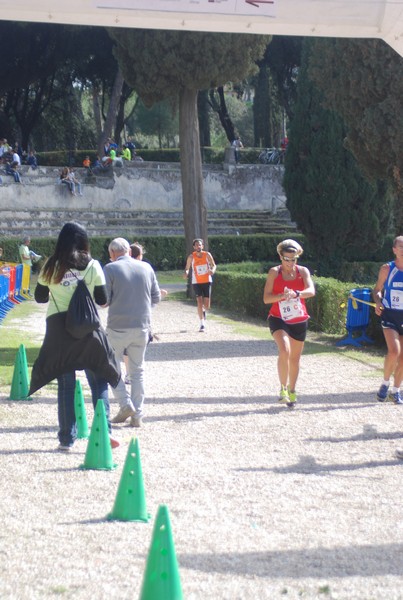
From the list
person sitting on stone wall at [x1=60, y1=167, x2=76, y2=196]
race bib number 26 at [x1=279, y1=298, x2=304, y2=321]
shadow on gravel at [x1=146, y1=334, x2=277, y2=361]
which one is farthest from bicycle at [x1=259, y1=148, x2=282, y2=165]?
race bib number 26 at [x1=279, y1=298, x2=304, y2=321]

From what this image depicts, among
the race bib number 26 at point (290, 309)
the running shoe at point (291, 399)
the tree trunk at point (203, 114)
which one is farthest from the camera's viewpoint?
the tree trunk at point (203, 114)

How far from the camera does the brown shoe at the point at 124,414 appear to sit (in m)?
8.84

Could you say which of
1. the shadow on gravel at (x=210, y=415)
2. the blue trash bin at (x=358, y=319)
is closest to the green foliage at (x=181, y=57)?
the blue trash bin at (x=358, y=319)

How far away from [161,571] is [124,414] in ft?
15.9

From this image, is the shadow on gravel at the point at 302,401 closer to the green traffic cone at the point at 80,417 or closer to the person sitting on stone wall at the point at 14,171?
the green traffic cone at the point at 80,417

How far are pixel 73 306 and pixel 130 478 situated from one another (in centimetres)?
217

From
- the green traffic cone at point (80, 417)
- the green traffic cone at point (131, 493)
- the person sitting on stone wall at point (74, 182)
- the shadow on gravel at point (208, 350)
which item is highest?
the person sitting on stone wall at point (74, 182)

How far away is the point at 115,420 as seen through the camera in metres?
9.02

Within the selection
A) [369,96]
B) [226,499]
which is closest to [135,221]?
[369,96]

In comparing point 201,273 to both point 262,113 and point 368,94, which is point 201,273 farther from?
point 262,113

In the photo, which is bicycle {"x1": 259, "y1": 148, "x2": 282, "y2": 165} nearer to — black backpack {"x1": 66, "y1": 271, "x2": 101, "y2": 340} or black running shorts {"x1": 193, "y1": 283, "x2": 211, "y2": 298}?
black running shorts {"x1": 193, "y1": 283, "x2": 211, "y2": 298}

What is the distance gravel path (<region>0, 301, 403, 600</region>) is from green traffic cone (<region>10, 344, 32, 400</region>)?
0.49ft

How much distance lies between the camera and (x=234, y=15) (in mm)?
10164

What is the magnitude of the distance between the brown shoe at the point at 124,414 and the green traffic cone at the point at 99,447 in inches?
65.4
